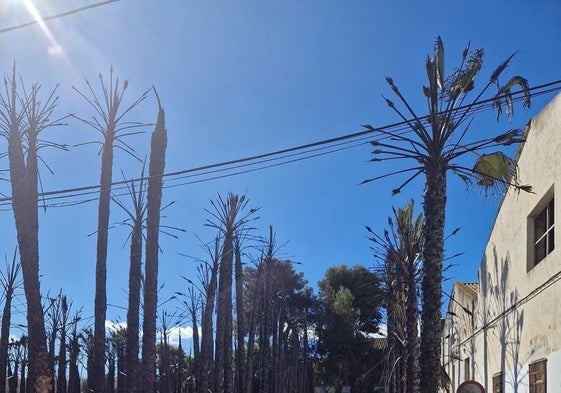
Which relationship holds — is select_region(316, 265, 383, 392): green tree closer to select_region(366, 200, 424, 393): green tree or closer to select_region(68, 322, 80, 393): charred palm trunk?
select_region(68, 322, 80, 393): charred palm trunk

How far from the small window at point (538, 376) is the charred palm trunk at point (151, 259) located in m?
8.95

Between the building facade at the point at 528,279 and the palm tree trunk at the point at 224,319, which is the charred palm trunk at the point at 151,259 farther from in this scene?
the building facade at the point at 528,279

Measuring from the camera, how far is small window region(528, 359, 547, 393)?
12.9 meters

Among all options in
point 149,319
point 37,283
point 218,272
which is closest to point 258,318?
point 218,272

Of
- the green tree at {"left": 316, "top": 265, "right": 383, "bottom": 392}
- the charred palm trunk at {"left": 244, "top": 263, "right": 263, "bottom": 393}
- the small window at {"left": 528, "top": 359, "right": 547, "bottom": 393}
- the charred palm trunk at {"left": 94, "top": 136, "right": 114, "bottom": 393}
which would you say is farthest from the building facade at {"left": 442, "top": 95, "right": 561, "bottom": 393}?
the green tree at {"left": 316, "top": 265, "right": 383, "bottom": 392}

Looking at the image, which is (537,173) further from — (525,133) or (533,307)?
(533,307)

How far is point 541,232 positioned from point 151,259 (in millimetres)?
9249

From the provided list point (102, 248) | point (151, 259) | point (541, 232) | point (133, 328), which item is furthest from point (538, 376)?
point (102, 248)

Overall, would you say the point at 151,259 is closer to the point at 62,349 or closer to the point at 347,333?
the point at 62,349

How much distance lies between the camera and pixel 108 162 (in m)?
19.0

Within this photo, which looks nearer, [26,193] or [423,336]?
[423,336]

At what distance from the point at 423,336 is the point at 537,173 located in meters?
3.92

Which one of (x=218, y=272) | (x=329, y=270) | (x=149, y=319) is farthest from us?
(x=329, y=270)

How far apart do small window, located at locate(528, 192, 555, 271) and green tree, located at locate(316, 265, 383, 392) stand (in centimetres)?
4212
